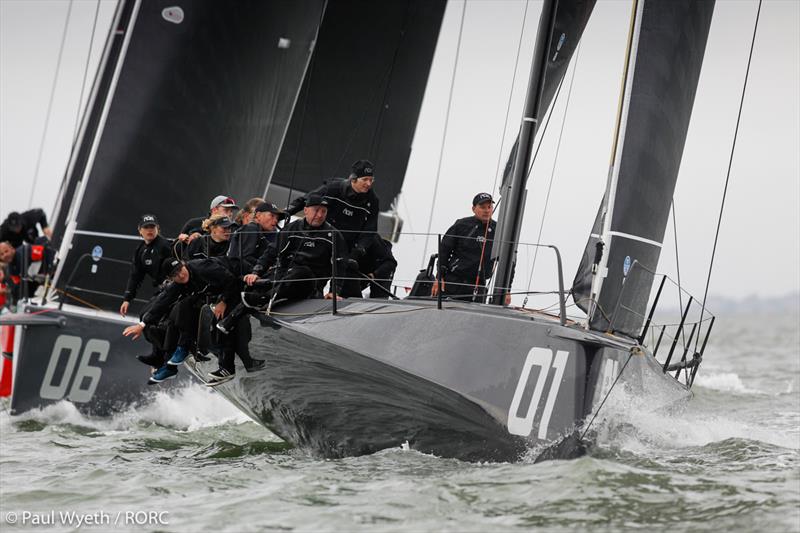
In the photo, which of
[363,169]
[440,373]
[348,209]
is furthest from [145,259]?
[440,373]

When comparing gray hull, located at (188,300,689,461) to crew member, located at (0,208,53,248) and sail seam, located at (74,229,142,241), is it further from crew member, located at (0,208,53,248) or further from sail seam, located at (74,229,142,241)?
crew member, located at (0,208,53,248)

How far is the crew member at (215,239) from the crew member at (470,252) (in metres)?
1.38

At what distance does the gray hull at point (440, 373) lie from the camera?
5.28m

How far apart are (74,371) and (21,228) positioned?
215cm

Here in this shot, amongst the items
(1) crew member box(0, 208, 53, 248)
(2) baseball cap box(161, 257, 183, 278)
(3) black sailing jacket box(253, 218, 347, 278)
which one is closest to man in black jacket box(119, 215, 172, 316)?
(2) baseball cap box(161, 257, 183, 278)

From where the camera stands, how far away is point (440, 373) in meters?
5.43

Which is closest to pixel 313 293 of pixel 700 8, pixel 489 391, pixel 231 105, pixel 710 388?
pixel 489 391

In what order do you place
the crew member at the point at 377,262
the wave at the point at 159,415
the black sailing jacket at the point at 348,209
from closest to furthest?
the black sailing jacket at the point at 348,209 → the crew member at the point at 377,262 → the wave at the point at 159,415

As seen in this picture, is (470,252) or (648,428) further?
(470,252)

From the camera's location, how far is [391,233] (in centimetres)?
1190

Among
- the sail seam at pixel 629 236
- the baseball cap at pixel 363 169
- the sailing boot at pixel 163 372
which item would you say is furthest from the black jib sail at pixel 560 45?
the sailing boot at pixel 163 372

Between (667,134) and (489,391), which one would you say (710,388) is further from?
(489,391)

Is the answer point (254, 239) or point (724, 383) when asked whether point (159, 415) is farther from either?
point (724, 383)

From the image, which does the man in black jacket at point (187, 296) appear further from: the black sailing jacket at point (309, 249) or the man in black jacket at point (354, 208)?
the man in black jacket at point (354, 208)
